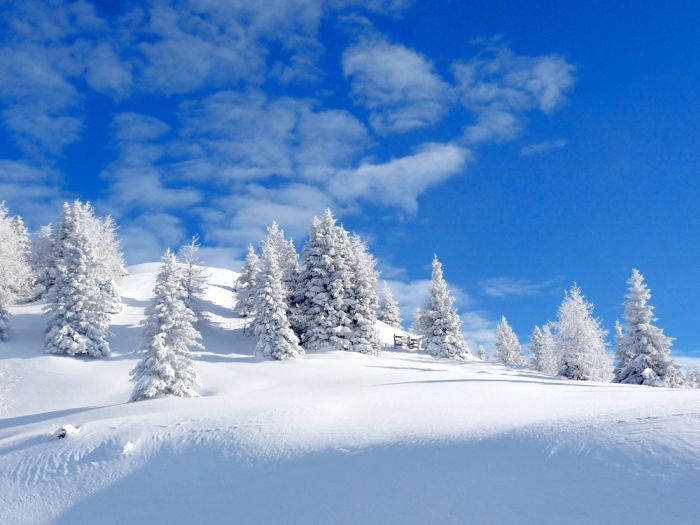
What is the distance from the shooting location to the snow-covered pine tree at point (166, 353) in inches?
1058

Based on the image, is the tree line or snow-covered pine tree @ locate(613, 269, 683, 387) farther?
snow-covered pine tree @ locate(613, 269, 683, 387)

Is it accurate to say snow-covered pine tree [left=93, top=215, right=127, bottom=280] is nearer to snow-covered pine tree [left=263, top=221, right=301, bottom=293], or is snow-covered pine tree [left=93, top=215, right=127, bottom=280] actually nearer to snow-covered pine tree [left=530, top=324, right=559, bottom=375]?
snow-covered pine tree [left=263, top=221, right=301, bottom=293]

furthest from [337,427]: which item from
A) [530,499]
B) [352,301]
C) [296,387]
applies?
[352,301]

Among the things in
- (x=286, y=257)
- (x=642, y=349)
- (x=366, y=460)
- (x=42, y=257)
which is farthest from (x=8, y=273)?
(x=642, y=349)

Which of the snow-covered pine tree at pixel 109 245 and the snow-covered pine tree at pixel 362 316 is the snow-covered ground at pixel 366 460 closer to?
the snow-covered pine tree at pixel 362 316

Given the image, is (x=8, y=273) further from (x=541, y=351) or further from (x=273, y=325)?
(x=541, y=351)

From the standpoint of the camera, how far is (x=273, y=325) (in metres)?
39.1

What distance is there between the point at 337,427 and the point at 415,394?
263 inches

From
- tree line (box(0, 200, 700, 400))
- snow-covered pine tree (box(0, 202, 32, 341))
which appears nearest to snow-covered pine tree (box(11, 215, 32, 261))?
tree line (box(0, 200, 700, 400))

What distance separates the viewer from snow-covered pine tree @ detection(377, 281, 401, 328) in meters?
76.0

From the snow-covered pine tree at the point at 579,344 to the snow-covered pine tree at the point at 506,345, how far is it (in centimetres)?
2943

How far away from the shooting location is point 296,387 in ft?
88.0

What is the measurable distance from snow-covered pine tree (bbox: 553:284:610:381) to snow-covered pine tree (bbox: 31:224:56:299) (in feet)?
166

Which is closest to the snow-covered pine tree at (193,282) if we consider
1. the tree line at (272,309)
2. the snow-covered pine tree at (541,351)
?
the tree line at (272,309)
